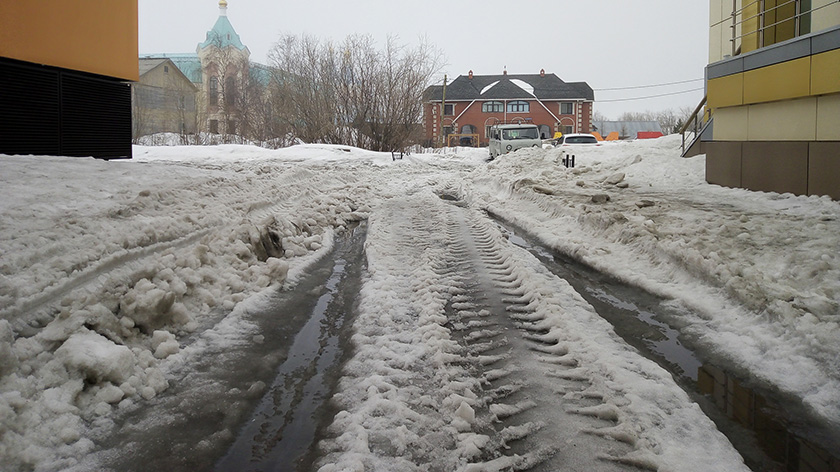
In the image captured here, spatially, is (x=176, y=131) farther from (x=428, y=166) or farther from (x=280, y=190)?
(x=280, y=190)

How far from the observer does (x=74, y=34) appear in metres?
12.1

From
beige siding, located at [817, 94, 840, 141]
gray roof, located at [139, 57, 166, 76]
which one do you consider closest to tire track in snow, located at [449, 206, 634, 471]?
beige siding, located at [817, 94, 840, 141]

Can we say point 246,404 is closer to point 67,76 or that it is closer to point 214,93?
point 67,76

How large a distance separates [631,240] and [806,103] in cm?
456

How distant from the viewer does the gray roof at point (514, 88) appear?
6831 cm

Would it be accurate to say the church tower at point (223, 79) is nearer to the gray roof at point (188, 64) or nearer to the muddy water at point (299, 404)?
the gray roof at point (188, 64)

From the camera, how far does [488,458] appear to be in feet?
8.84

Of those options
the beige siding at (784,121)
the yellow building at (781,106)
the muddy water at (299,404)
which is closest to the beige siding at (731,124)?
the yellow building at (781,106)

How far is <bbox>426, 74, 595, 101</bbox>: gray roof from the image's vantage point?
68.3m

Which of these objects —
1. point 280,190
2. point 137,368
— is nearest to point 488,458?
point 137,368

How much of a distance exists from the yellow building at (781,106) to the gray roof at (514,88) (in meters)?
55.3

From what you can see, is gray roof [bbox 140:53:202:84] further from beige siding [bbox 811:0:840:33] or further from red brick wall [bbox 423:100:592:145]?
beige siding [bbox 811:0:840:33]

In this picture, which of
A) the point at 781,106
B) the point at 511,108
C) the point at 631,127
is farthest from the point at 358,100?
the point at 631,127

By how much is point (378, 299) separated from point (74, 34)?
10681mm
